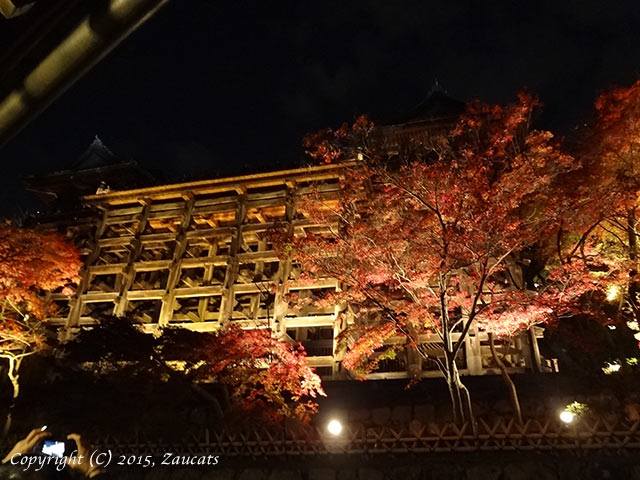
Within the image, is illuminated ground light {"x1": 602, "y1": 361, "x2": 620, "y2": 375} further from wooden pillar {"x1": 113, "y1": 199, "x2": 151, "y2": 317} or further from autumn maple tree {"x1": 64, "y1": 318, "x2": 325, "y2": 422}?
wooden pillar {"x1": 113, "y1": 199, "x2": 151, "y2": 317}

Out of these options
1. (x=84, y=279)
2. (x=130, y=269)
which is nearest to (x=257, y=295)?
(x=130, y=269)

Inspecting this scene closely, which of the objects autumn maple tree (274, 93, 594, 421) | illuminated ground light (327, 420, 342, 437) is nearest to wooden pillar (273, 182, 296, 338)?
autumn maple tree (274, 93, 594, 421)

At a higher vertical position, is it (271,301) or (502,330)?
(271,301)

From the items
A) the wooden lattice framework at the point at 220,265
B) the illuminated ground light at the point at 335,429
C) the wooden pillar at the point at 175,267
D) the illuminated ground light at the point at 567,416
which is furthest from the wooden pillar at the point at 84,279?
the illuminated ground light at the point at 567,416

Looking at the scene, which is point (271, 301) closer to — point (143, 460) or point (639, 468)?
point (143, 460)

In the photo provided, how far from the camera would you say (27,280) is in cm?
1702

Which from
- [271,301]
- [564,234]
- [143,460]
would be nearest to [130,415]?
[143,460]

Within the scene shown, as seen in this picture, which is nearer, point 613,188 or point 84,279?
point 613,188

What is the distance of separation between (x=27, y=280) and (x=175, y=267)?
553 centimetres

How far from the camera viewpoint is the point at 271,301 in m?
17.6

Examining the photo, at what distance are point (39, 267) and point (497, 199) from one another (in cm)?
1729

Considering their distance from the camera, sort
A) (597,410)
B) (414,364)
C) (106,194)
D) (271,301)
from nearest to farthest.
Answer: (597,410)
(414,364)
(271,301)
(106,194)

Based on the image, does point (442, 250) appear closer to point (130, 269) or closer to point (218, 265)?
point (218, 265)

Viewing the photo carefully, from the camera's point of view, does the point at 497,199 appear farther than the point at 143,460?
Yes
